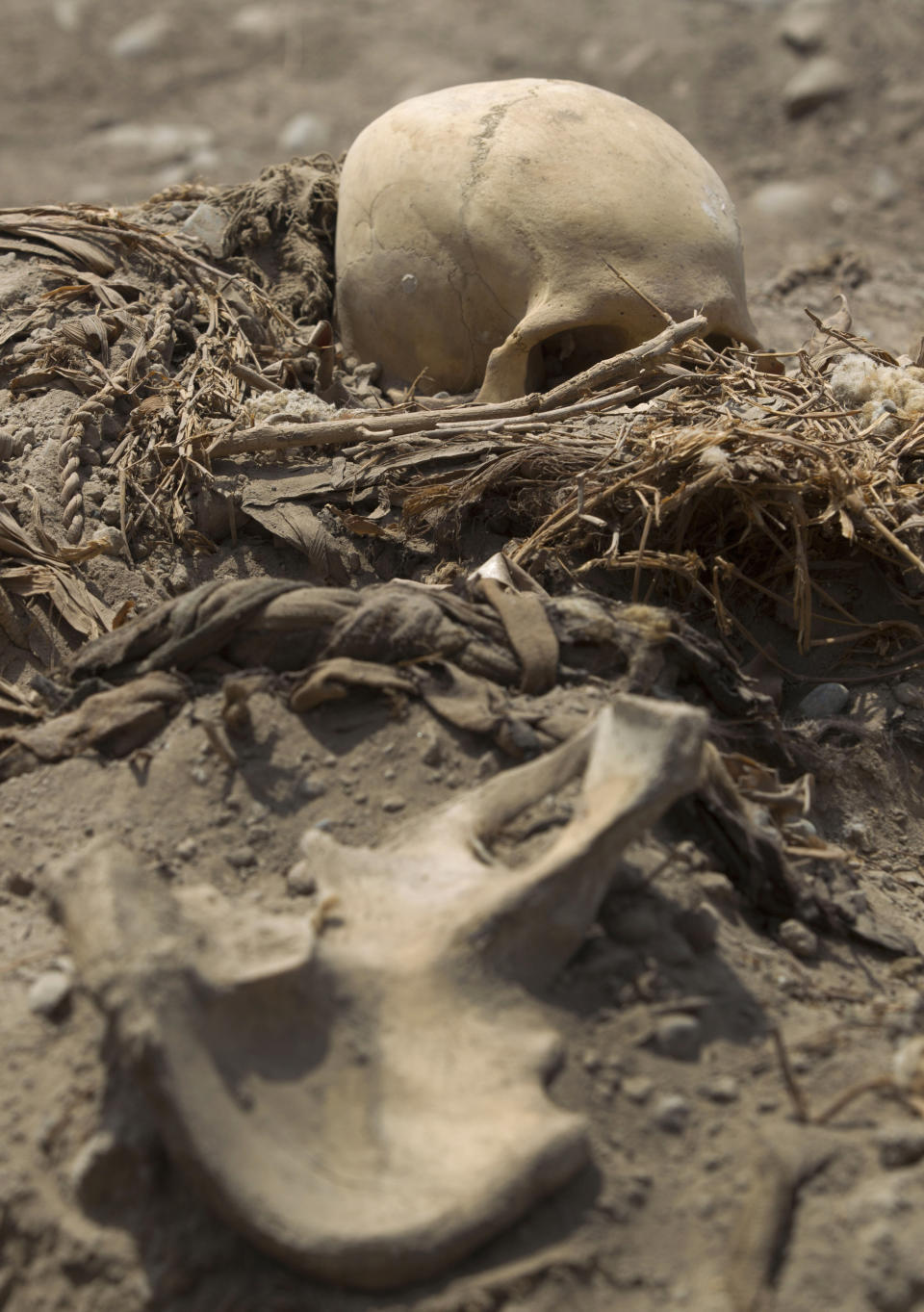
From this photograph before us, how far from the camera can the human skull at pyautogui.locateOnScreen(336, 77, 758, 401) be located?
3.10 m

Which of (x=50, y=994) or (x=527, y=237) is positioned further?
(x=527, y=237)

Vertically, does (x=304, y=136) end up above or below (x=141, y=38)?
below

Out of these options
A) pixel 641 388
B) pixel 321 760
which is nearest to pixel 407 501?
pixel 641 388

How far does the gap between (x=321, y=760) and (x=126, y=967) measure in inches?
26.4

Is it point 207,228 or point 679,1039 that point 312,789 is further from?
point 207,228

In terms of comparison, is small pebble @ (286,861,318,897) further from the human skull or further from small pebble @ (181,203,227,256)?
small pebble @ (181,203,227,256)

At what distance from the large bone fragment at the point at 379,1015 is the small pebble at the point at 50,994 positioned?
18 cm

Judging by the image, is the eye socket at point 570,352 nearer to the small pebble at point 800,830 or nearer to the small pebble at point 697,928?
the small pebble at point 800,830

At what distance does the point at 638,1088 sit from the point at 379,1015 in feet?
1.21

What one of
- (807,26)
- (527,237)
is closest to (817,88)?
(807,26)

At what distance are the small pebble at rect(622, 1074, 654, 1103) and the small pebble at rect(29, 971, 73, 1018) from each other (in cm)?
81

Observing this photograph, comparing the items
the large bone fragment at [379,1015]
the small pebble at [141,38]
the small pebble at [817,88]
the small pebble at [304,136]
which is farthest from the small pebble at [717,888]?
the small pebble at [141,38]

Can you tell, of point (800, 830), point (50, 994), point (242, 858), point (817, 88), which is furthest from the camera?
point (817, 88)

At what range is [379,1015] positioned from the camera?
1.58 m
